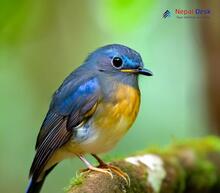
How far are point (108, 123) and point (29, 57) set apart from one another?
3.81 metres

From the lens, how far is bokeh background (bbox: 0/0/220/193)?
22.3ft

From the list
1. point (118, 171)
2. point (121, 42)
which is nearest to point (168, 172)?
point (118, 171)

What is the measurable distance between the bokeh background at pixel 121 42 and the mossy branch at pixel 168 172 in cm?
106

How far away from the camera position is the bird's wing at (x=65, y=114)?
430 centimetres

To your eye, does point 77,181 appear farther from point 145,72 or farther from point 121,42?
point 121,42

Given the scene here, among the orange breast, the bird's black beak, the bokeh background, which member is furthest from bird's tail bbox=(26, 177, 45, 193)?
the bokeh background

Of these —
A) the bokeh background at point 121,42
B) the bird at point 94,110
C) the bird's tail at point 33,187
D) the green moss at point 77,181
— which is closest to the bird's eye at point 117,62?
the bird at point 94,110

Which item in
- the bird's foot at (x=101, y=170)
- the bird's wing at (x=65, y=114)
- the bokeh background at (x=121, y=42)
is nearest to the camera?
the bird's foot at (x=101, y=170)

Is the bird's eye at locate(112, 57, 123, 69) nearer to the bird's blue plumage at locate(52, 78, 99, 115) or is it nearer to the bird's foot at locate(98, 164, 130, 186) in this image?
the bird's blue plumage at locate(52, 78, 99, 115)

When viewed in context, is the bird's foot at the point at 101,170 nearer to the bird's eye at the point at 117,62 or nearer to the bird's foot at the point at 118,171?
the bird's foot at the point at 118,171

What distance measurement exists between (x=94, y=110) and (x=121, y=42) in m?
3.95

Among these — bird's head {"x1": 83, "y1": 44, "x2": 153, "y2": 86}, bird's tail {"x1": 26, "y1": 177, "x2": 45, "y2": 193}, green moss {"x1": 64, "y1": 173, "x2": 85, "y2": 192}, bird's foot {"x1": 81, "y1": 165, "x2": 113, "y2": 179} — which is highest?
bird's head {"x1": 83, "y1": 44, "x2": 153, "y2": 86}

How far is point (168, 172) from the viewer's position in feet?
16.0

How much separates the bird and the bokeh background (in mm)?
2194
